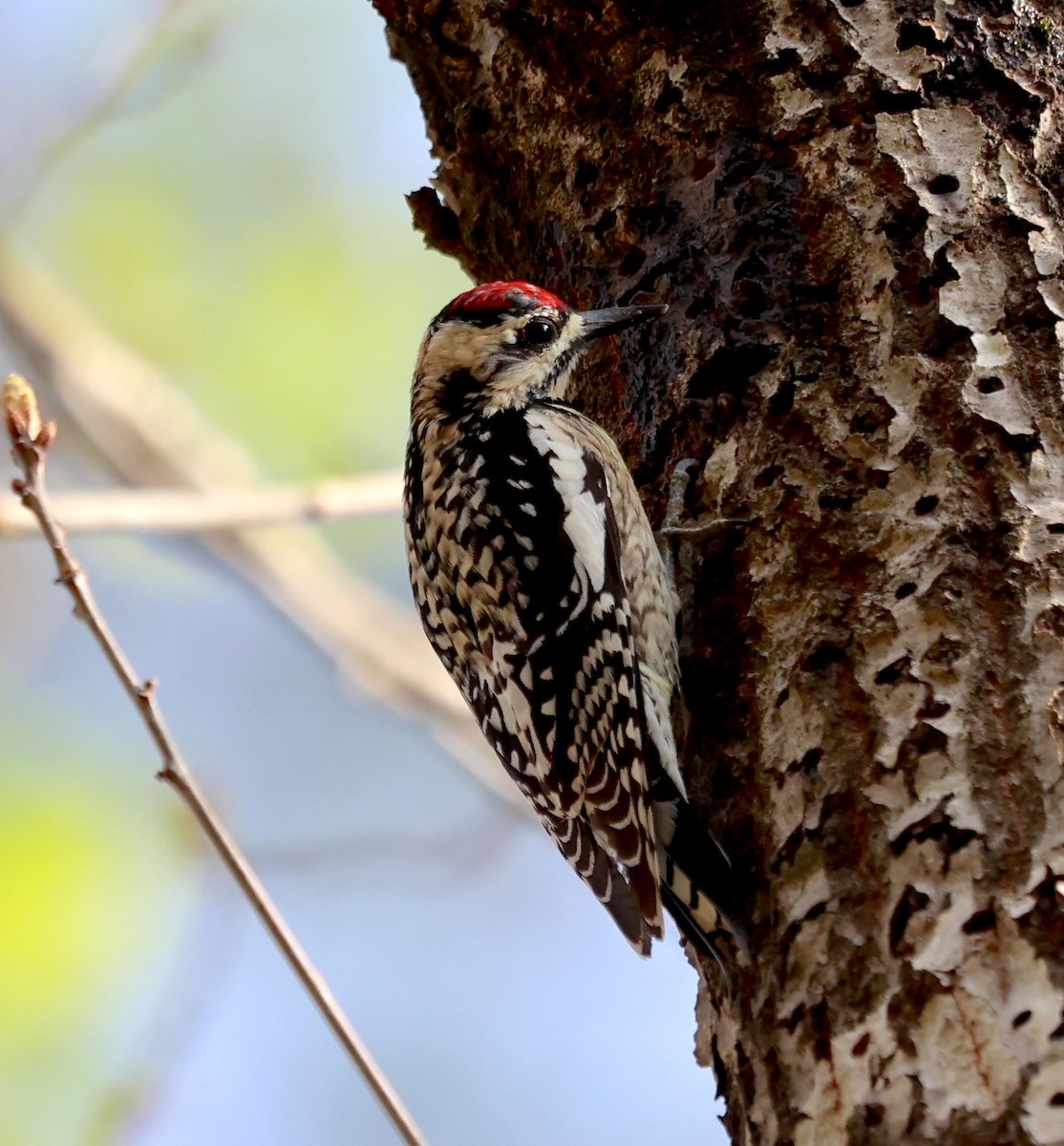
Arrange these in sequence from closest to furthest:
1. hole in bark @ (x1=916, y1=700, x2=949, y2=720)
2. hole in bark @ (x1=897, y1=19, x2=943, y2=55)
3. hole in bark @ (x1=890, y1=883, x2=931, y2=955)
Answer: hole in bark @ (x1=890, y1=883, x2=931, y2=955)
hole in bark @ (x1=916, y1=700, x2=949, y2=720)
hole in bark @ (x1=897, y1=19, x2=943, y2=55)

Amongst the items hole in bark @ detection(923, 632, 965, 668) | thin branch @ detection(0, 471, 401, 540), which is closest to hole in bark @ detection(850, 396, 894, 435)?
hole in bark @ detection(923, 632, 965, 668)

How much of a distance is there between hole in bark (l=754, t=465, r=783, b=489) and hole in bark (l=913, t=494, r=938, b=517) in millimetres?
334

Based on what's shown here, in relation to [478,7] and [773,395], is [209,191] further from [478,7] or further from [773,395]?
[773,395]

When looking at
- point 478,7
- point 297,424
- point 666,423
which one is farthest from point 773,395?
point 297,424

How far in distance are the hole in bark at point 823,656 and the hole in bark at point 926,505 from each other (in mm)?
255

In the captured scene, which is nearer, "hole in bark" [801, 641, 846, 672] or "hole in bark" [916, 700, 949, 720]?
"hole in bark" [916, 700, 949, 720]

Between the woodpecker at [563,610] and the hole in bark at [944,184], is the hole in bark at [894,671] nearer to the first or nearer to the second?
the woodpecker at [563,610]

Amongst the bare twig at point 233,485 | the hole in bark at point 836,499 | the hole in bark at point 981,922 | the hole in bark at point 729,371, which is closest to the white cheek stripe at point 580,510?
the hole in bark at point 729,371

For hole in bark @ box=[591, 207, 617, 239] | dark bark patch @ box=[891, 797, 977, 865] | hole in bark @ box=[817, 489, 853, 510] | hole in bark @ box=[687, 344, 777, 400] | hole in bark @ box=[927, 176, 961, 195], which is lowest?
dark bark patch @ box=[891, 797, 977, 865]

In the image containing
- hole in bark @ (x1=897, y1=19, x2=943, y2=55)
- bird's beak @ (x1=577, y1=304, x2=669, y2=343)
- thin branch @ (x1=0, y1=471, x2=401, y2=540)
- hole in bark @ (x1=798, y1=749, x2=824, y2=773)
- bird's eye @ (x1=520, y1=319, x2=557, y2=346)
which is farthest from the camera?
bird's eye @ (x1=520, y1=319, x2=557, y2=346)

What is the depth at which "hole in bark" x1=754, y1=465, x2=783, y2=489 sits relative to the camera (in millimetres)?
2566

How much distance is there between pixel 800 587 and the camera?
2.39 metres

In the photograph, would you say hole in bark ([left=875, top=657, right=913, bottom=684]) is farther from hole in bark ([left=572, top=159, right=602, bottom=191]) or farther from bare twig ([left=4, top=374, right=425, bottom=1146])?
hole in bark ([left=572, top=159, right=602, bottom=191])

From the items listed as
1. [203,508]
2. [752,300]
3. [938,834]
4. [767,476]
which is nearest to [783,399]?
[767,476]
